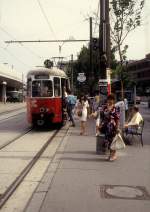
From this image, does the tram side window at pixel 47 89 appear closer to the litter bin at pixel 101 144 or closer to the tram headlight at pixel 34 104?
the tram headlight at pixel 34 104

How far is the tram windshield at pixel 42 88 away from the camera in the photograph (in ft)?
72.0

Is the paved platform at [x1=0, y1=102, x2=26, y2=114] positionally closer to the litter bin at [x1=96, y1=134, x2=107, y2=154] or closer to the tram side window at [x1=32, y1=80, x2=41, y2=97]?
the tram side window at [x1=32, y1=80, x2=41, y2=97]

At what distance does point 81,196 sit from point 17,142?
886 cm

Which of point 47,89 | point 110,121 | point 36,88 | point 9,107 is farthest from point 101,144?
point 9,107

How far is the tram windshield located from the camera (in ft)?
72.0

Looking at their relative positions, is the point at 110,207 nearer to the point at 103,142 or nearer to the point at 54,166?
the point at 54,166

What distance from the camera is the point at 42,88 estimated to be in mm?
22109

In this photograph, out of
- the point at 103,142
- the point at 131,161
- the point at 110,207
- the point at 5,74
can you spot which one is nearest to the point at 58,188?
the point at 110,207

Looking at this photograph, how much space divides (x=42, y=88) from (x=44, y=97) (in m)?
0.51

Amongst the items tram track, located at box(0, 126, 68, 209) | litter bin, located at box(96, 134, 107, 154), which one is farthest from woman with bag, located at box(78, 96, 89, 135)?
litter bin, located at box(96, 134, 107, 154)

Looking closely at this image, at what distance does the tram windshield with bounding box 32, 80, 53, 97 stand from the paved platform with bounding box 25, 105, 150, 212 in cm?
783

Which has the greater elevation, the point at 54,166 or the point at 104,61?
the point at 104,61

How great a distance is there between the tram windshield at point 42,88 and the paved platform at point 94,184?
7.83 meters

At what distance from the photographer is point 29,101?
22109 millimetres
